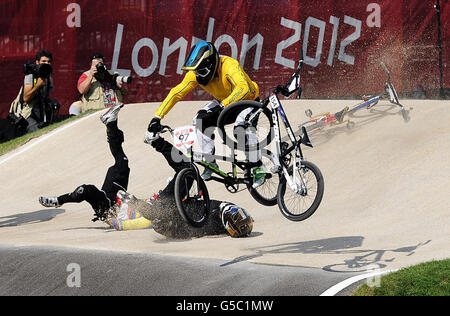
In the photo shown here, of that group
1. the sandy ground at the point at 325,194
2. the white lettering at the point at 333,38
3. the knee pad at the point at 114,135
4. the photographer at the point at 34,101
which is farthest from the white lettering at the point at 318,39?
the knee pad at the point at 114,135

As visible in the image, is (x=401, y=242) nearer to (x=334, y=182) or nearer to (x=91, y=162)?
(x=334, y=182)

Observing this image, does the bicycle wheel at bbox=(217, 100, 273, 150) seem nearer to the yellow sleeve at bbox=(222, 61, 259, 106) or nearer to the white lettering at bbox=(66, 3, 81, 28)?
the yellow sleeve at bbox=(222, 61, 259, 106)

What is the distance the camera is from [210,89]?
10922 millimetres

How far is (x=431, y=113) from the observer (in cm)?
1675

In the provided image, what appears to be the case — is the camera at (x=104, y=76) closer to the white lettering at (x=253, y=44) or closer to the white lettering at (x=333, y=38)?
the white lettering at (x=253, y=44)

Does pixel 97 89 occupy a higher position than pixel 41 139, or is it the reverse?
pixel 97 89

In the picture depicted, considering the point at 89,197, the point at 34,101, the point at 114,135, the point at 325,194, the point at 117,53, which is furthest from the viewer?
the point at 117,53

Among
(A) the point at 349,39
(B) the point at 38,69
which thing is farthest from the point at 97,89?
(A) the point at 349,39

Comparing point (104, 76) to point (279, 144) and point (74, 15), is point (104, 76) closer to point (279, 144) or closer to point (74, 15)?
point (74, 15)

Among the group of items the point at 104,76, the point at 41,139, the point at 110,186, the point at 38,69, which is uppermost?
the point at 38,69

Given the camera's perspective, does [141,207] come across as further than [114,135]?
No

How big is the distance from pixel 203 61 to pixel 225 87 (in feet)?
1.76

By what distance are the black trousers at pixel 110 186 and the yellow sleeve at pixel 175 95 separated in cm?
221
